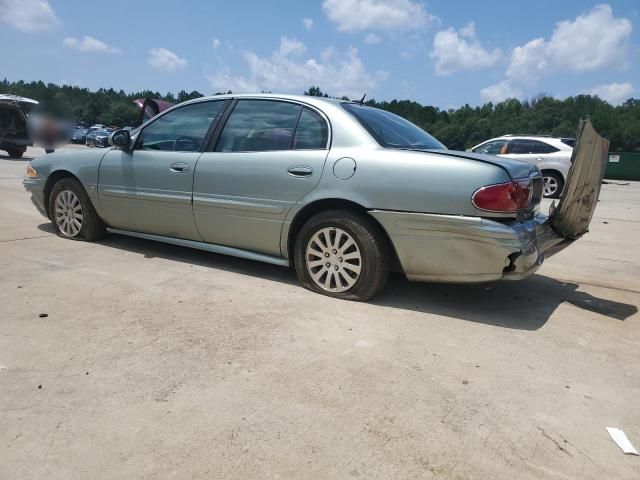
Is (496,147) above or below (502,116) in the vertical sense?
below

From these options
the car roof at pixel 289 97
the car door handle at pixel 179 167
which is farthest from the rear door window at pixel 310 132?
the car door handle at pixel 179 167

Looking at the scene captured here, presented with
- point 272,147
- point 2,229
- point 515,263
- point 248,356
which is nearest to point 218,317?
point 248,356

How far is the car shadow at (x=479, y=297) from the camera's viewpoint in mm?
3961

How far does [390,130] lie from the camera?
4324 millimetres

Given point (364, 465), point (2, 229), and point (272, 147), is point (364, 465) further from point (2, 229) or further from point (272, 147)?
point (2, 229)

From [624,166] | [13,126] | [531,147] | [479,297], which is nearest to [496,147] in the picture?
[531,147]

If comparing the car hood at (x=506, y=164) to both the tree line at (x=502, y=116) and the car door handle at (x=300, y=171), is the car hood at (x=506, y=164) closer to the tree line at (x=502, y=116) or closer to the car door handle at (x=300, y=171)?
the car door handle at (x=300, y=171)

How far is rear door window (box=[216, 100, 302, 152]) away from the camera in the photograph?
4316 millimetres

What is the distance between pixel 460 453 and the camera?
224cm

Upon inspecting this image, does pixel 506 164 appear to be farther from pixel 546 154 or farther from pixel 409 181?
pixel 546 154

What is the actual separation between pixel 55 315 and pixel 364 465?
7.98 ft

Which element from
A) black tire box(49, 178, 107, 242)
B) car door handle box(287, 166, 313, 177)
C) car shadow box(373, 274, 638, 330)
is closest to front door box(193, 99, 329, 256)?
car door handle box(287, 166, 313, 177)

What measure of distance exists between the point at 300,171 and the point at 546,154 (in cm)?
1152

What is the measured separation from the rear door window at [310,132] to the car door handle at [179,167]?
1.09 metres
